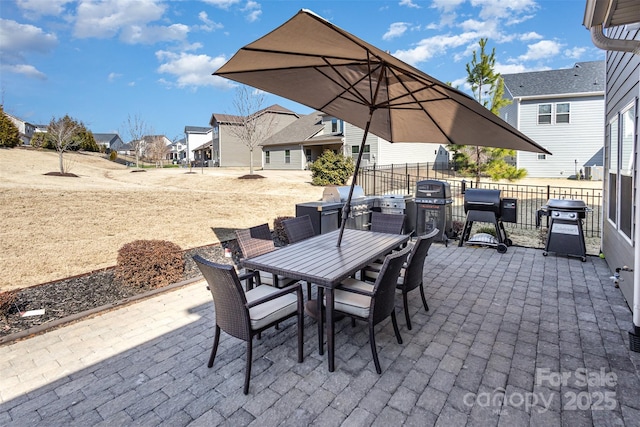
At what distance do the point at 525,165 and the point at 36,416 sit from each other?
2155cm

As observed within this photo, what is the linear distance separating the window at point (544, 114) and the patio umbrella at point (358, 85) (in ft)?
57.0

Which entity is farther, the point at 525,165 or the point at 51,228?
the point at 525,165

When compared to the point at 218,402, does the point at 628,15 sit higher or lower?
higher

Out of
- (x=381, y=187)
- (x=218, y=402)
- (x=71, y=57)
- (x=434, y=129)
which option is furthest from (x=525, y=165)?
(x=71, y=57)

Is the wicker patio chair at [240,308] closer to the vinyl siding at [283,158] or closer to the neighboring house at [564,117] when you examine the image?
the neighboring house at [564,117]

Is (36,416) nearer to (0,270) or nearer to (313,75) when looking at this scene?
(313,75)

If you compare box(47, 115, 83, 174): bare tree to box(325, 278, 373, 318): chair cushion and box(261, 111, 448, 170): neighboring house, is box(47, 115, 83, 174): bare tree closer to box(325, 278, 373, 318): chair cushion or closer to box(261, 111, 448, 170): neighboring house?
box(261, 111, 448, 170): neighboring house

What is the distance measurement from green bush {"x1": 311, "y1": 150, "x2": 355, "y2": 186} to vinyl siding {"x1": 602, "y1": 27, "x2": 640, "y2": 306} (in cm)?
1051

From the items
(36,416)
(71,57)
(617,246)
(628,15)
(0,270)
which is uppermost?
(71,57)

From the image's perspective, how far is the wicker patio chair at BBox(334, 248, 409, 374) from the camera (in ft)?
8.05

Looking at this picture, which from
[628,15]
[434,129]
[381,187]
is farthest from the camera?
[381,187]

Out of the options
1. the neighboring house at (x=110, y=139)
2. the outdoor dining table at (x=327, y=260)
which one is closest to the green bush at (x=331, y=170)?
the outdoor dining table at (x=327, y=260)

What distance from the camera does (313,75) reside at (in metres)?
3.37

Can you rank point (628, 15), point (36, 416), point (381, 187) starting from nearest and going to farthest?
1. point (36, 416)
2. point (628, 15)
3. point (381, 187)
